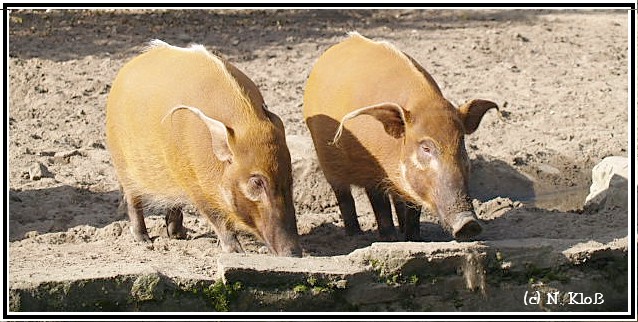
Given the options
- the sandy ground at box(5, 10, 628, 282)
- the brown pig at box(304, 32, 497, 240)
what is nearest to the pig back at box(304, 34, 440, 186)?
the brown pig at box(304, 32, 497, 240)

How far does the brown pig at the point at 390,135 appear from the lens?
287 inches

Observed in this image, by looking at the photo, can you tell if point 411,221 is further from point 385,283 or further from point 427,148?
point 385,283

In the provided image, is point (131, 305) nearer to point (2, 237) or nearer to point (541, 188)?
point (2, 237)

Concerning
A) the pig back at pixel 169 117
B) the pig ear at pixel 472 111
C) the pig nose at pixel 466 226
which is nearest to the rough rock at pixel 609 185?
the pig ear at pixel 472 111

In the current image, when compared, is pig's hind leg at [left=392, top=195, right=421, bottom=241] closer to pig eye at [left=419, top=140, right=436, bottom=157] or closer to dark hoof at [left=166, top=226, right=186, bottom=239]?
pig eye at [left=419, top=140, right=436, bottom=157]

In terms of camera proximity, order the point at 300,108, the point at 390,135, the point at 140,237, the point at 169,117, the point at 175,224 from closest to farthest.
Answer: the point at 169,117 < the point at 390,135 < the point at 140,237 < the point at 175,224 < the point at 300,108

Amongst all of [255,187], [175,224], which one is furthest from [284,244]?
[175,224]

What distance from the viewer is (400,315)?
6527mm

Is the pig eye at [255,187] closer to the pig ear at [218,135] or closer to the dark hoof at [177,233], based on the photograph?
the pig ear at [218,135]

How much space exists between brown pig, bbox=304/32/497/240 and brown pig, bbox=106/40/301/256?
→ 2.13 feet

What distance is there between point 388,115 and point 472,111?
614 mm

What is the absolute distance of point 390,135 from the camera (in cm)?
764

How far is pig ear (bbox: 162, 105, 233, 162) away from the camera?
7004 millimetres

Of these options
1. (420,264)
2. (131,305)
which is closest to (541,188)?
(420,264)
